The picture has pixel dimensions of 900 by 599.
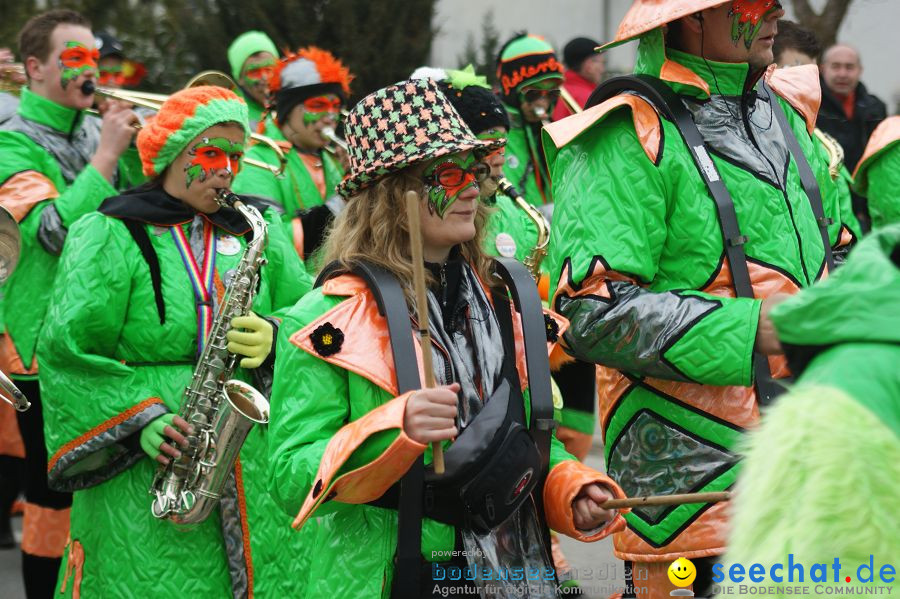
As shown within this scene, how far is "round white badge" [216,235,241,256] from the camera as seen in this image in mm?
4590

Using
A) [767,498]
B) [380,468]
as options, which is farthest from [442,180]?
[767,498]

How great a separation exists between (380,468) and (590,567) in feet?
14.0

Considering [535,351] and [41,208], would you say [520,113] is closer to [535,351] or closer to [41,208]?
[41,208]

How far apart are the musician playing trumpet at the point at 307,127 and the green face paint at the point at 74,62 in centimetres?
109

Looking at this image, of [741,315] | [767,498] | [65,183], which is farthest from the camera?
[65,183]

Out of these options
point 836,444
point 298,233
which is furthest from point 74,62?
point 836,444

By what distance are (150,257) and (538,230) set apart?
2.19 m

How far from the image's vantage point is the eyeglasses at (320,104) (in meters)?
7.27

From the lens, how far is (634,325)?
3.19 meters

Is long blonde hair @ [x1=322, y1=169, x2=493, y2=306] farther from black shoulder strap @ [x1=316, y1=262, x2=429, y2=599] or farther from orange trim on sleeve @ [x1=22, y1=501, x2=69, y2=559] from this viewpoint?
orange trim on sleeve @ [x1=22, y1=501, x2=69, y2=559]

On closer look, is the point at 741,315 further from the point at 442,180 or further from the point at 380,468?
the point at 380,468

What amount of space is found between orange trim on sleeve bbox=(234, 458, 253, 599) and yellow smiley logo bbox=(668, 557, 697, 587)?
168cm

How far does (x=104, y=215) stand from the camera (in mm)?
4426

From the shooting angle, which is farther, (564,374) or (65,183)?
(564,374)
